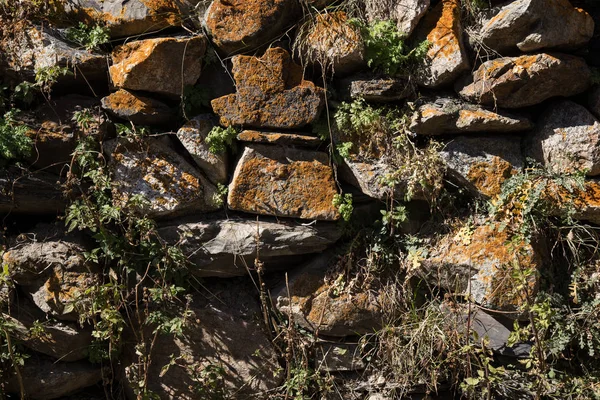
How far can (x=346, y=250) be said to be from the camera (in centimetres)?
457

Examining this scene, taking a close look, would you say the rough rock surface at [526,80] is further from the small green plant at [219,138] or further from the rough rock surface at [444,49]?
the small green plant at [219,138]

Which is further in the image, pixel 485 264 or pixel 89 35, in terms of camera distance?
pixel 89 35

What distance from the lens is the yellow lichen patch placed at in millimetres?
4344

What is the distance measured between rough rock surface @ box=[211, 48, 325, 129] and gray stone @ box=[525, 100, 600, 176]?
5.27 ft

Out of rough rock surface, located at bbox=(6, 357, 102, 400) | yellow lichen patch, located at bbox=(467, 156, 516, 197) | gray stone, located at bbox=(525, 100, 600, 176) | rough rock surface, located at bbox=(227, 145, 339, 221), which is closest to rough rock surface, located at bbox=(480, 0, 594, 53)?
gray stone, located at bbox=(525, 100, 600, 176)

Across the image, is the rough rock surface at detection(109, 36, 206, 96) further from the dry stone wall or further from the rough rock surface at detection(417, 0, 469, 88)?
the rough rock surface at detection(417, 0, 469, 88)

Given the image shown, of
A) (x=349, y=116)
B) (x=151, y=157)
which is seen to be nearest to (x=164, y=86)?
(x=151, y=157)

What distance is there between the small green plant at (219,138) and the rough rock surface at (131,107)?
422mm

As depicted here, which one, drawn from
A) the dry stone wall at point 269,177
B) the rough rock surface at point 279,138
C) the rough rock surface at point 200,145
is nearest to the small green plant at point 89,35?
the dry stone wall at point 269,177

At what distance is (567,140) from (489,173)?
1.89ft

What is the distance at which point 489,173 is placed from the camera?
435cm

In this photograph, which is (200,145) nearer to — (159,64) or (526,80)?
(159,64)

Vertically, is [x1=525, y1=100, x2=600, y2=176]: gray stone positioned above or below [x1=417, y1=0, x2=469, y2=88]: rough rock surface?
below

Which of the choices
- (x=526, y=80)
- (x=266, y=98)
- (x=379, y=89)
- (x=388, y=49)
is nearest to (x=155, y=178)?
(x=266, y=98)
